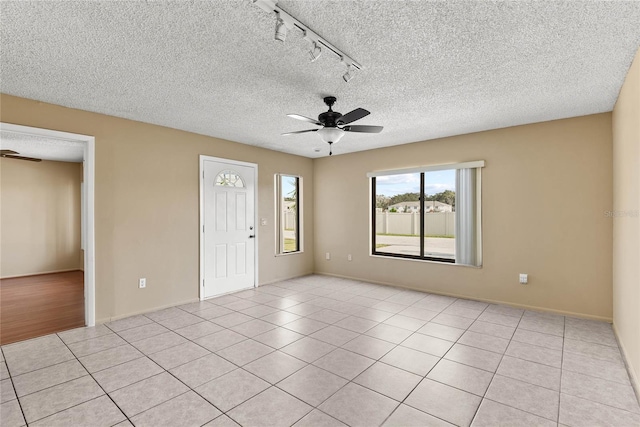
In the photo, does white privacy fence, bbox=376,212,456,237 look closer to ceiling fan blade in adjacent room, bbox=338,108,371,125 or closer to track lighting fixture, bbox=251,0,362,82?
ceiling fan blade in adjacent room, bbox=338,108,371,125

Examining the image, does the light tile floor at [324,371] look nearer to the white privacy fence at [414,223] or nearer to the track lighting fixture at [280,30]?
the white privacy fence at [414,223]

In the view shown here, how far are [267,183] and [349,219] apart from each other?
175 cm

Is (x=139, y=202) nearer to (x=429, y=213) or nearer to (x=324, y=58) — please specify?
(x=324, y=58)

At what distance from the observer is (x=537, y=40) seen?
2113mm

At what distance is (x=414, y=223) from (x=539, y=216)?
73.3 inches

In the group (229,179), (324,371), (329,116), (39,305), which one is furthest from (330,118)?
(39,305)

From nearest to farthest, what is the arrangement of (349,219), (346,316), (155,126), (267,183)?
1. (346,316)
2. (155,126)
3. (267,183)
4. (349,219)

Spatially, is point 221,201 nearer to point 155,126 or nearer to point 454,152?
point 155,126

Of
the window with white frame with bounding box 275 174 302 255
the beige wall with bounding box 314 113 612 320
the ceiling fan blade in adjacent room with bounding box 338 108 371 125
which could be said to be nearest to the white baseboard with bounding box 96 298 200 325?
the window with white frame with bounding box 275 174 302 255

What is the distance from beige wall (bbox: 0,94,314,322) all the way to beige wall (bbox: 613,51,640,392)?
189 inches

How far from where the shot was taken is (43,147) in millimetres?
5344

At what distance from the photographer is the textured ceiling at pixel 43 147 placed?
4688mm

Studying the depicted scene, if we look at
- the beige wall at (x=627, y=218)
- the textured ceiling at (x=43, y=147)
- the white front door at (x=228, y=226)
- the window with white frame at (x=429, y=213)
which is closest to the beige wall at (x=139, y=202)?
the white front door at (x=228, y=226)

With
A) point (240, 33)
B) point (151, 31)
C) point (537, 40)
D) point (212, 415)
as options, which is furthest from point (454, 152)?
point (212, 415)
